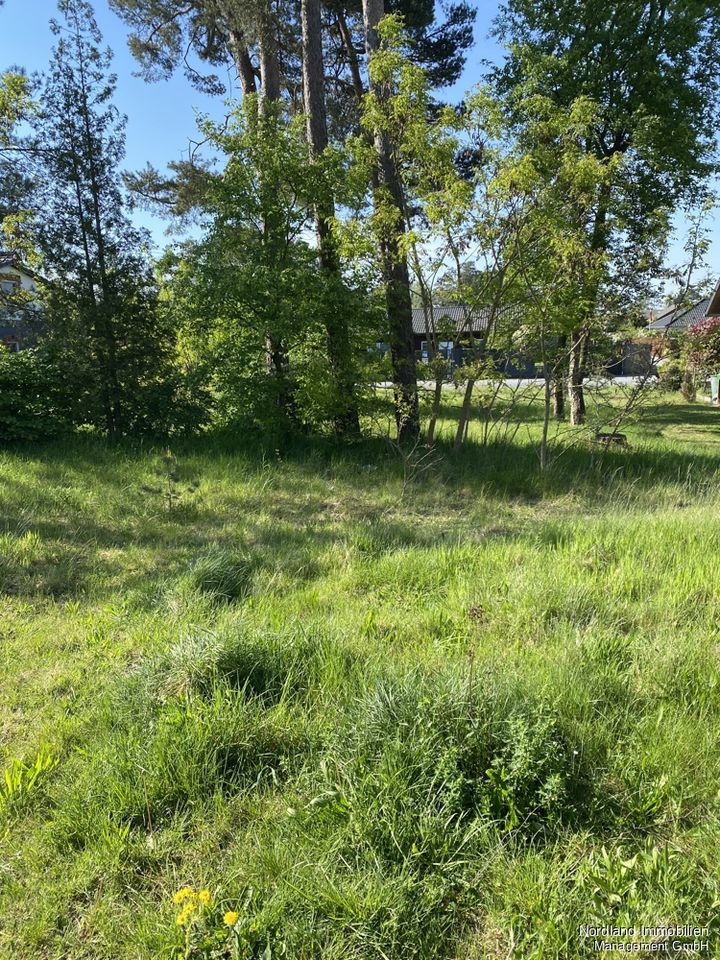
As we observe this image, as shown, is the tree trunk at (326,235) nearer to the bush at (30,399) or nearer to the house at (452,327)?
the house at (452,327)

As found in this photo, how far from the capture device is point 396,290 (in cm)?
930

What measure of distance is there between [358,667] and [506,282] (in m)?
6.92

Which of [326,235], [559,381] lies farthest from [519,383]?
[326,235]

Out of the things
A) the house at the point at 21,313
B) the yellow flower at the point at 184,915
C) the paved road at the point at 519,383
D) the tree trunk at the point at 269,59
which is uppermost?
the tree trunk at the point at 269,59

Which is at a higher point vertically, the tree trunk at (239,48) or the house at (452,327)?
the tree trunk at (239,48)

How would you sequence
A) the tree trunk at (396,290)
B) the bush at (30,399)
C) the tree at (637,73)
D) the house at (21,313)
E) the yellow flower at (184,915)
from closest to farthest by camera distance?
the yellow flower at (184,915)
the tree trunk at (396,290)
the bush at (30,399)
the house at (21,313)
the tree at (637,73)

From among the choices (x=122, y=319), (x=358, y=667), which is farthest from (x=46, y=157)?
(x=358, y=667)

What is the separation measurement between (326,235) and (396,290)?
5.04 ft

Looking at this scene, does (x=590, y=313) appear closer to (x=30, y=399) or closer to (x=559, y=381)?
Answer: (x=559, y=381)

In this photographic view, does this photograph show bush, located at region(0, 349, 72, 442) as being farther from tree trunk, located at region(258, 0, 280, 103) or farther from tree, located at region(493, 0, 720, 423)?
tree, located at region(493, 0, 720, 423)

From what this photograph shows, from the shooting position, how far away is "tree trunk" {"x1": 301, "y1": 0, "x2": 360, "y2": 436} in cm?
885

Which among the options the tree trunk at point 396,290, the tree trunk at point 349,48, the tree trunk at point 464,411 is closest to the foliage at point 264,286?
the tree trunk at point 396,290

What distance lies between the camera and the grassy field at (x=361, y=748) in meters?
1.90

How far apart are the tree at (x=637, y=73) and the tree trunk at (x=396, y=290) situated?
21.5 ft
